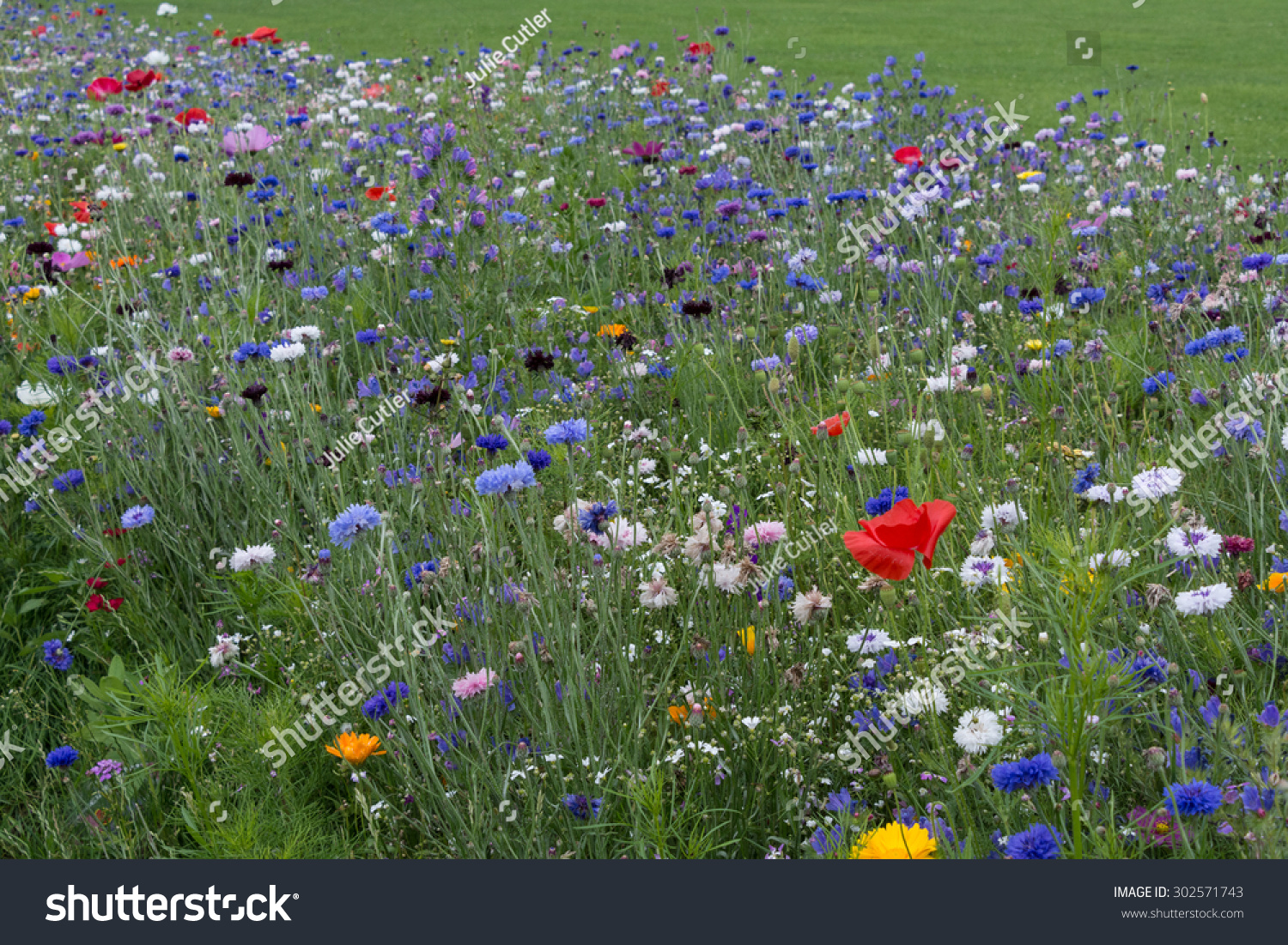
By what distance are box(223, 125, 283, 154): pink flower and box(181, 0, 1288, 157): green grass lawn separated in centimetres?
327

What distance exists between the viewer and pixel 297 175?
16.3 feet

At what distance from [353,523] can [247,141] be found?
11.6ft

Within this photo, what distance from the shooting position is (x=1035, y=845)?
4.57 ft

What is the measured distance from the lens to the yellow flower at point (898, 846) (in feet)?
4.82

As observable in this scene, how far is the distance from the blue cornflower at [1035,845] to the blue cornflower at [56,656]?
7.17 ft

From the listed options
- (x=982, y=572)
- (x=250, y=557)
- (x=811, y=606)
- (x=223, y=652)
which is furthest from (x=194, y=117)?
(x=982, y=572)

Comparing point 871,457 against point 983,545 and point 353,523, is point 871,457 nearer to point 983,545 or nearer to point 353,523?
point 983,545

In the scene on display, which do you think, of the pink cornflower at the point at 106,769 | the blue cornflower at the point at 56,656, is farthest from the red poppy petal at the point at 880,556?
the blue cornflower at the point at 56,656

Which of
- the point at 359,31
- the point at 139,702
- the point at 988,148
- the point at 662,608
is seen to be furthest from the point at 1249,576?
the point at 359,31

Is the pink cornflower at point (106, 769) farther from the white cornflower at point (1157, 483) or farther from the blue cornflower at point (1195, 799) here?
the white cornflower at point (1157, 483)

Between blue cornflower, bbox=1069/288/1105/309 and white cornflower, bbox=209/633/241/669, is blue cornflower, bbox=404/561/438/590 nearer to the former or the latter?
white cornflower, bbox=209/633/241/669

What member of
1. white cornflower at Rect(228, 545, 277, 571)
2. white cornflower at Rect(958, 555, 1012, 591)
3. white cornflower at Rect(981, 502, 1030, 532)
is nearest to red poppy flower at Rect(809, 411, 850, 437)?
white cornflower at Rect(981, 502, 1030, 532)

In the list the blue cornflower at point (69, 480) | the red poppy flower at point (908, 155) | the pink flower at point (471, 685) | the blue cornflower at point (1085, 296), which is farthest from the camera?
the red poppy flower at point (908, 155)

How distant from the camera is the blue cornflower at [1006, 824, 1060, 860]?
139cm
